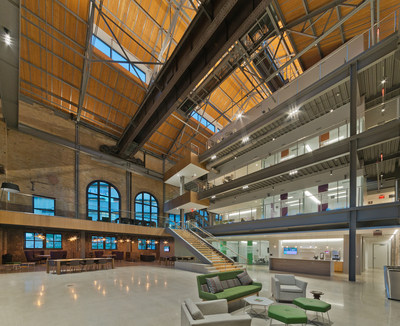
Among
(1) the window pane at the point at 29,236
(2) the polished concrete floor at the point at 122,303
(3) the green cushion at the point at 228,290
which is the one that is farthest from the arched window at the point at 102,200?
(3) the green cushion at the point at 228,290

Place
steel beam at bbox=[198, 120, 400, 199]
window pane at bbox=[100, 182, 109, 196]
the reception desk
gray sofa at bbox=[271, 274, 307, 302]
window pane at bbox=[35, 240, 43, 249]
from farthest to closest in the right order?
window pane at bbox=[100, 182, 109, 196], window pane at bbox=[35, 240, 43, 249], the reception desk, steel beam at bbox=[198, 120, 400, 199], gray sofa at bbox=[271, 274, 307, 302]

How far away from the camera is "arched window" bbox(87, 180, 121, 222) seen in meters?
20.1

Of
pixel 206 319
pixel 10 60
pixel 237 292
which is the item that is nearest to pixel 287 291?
pixel 237 292

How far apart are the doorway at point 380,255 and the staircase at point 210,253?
13.6m

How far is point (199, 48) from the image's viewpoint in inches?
360

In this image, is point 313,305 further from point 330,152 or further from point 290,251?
point 290,251

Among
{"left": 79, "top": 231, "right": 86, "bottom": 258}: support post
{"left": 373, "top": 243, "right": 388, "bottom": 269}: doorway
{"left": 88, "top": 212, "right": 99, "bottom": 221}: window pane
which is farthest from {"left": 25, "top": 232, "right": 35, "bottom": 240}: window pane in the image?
{"left": 373, "top": 243, "right": 388, "bottom": 269}: doorway

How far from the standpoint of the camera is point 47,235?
17.2m

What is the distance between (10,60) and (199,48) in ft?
27.5

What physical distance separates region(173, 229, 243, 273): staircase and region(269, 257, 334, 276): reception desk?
263 cm

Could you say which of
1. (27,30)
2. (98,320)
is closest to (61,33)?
(27,30)

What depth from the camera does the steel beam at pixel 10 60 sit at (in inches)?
309

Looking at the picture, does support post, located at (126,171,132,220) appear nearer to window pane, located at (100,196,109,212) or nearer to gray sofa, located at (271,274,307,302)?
window pane, located at (100,196,109,212)

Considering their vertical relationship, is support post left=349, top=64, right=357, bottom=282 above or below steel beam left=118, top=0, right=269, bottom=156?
below
